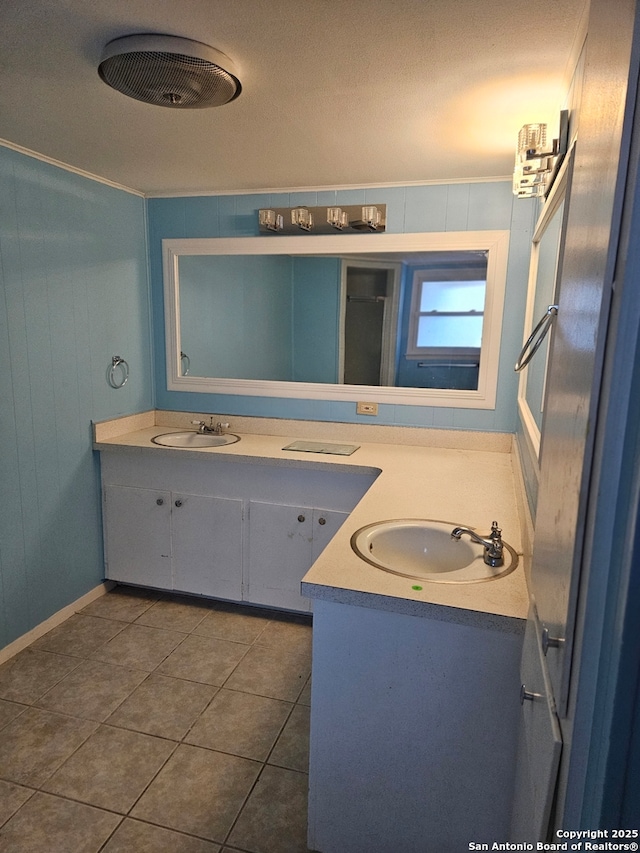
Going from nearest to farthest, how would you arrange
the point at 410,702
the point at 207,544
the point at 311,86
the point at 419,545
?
1. the point at 410,702
2. the point at 311,86
3. the point at 419,545
4. the point at 207,544

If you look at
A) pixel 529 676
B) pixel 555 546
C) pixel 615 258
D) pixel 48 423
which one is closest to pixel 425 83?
pixel 615 258

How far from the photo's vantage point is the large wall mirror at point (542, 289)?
4.62 ft

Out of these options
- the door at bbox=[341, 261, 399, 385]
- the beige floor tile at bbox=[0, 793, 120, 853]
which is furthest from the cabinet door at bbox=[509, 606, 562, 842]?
the door at bbox=[341, 261, 399, 385]

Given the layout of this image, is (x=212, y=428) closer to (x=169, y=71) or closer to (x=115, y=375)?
(x=115, y=375)

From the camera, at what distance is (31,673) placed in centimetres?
229

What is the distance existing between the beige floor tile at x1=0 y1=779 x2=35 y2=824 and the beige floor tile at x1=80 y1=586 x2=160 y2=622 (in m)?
1.03

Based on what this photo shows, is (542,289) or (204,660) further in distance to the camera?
(204,660)

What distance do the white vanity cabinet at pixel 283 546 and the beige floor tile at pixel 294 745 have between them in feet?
2.17

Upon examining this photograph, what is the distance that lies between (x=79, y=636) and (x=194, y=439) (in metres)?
1.19

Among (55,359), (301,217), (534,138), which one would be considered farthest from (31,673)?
(534,138)

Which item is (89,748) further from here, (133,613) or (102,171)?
(102,171)

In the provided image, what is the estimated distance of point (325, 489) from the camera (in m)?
2.58

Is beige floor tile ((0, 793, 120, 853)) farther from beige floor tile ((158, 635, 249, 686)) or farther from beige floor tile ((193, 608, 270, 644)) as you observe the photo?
beige floor tile ((193, 608, 270, 644))

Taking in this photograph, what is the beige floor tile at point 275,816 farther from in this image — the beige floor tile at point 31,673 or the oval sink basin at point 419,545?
the beige floor tile at point 31,673
